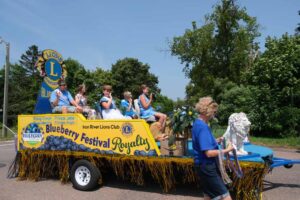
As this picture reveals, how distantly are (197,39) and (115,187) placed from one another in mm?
30924

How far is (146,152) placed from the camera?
6.36 meters

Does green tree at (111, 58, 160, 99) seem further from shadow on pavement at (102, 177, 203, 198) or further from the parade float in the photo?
shadow on pavement at (102, 177, 203, 198)

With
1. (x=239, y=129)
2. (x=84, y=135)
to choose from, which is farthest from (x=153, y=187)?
(x=239, y=129)

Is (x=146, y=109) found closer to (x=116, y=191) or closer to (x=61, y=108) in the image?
(x=61, y=108)

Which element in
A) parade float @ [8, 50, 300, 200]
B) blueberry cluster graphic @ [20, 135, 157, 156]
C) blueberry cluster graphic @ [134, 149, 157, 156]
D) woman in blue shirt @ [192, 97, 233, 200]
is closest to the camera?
woman in blue shirt @ [192, 97, 233, 200]

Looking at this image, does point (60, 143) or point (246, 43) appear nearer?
point (60, 143)

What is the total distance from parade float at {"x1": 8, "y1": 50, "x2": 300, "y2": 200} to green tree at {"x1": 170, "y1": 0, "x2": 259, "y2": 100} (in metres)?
22.6

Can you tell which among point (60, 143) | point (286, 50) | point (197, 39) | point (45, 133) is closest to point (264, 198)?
point (60, 143)

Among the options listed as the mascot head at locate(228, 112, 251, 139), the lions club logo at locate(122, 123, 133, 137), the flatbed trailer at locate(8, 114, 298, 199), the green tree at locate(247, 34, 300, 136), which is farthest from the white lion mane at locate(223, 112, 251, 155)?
the green tree at locate(247, 34, 300, 136)

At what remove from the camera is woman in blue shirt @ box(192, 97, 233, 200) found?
4.07 m

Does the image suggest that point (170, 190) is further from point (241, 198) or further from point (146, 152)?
point (241, 198)

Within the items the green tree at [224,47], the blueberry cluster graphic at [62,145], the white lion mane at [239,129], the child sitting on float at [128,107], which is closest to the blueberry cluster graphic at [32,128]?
the blueberry cluster graphic at [62,145]

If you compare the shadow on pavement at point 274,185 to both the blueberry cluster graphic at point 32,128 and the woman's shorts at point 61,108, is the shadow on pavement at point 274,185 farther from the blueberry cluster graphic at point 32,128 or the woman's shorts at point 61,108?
the blueberry cluster graphic at point 32,128

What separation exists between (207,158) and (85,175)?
3631 mm
